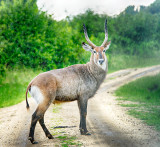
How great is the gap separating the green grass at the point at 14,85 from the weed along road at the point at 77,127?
200cm

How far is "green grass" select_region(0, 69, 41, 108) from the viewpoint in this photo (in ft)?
45.0

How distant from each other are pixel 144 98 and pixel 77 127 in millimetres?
6979

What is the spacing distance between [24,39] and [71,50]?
15.3 feet

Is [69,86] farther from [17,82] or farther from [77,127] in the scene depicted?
[17,82]

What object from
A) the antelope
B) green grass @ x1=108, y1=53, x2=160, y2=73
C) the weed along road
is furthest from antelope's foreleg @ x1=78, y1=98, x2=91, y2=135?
green grass @ x1=108, y1=53, x2=160, y2=73

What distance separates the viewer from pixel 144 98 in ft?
46.8

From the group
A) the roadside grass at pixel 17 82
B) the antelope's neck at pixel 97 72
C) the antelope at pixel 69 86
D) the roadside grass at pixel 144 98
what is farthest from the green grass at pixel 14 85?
the antelope's neck at pixel 97 72

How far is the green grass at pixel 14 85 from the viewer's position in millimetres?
13722

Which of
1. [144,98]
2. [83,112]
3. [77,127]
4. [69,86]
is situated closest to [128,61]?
[144,98]

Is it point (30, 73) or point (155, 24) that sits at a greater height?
point (155, 24)

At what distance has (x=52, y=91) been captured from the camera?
267 inches

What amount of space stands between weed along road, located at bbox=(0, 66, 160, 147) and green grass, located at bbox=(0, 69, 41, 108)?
200 centimetres

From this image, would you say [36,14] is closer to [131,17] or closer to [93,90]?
[93,90]

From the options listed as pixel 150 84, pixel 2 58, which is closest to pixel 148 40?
pixel 150 84
